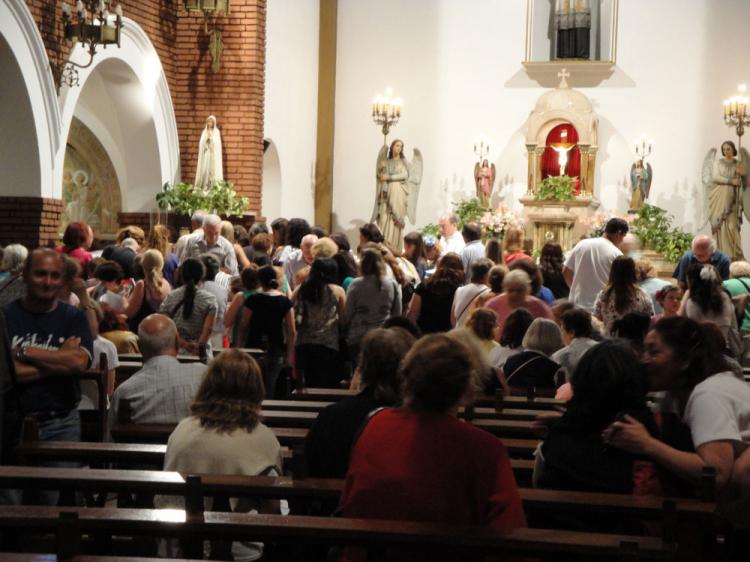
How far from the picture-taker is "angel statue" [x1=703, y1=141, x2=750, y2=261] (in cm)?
1905

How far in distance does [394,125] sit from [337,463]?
1726 cm

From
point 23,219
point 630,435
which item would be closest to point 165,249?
point 23,219

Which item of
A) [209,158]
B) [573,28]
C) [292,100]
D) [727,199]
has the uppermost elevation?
[573,28]

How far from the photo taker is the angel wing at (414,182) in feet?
68.3

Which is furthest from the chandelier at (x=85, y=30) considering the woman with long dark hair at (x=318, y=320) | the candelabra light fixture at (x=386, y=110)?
the candelabra light fixture at (x=386, y=110)

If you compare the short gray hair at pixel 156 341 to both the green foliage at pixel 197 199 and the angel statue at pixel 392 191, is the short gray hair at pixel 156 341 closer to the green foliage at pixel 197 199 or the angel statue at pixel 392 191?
the green foliage at pixel 197 199

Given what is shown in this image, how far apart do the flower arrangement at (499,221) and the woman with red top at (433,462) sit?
15.1 metres

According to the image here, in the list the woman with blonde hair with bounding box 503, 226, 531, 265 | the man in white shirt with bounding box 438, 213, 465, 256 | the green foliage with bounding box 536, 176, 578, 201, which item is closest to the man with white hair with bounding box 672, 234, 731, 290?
the woman with blonde hair with bounding box 503, 226, 531, 265

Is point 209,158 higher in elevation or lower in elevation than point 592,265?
higher

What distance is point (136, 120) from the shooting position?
15.7m

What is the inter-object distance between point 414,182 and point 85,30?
939 centimetres

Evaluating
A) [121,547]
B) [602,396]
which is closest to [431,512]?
[602,396]

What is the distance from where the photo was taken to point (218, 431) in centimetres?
427

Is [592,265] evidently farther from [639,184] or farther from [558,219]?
[639,184]
